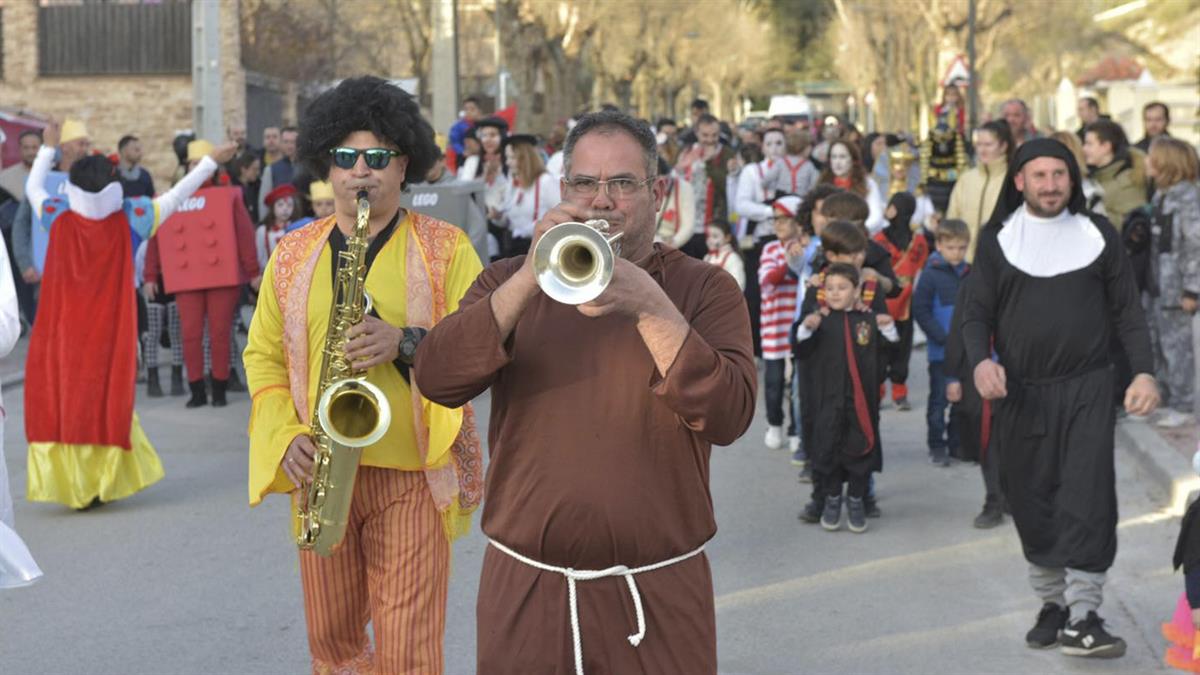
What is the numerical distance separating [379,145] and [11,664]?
117 inches

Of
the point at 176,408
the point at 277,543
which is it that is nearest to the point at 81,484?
the point at 277,543

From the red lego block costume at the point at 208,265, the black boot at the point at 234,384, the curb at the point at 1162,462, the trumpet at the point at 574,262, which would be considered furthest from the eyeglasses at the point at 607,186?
the black boot at the point at 234,384

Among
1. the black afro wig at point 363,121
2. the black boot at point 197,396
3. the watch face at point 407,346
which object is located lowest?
the black boot at point 197,396

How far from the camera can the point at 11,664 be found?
6797mm

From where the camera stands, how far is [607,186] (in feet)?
12.0

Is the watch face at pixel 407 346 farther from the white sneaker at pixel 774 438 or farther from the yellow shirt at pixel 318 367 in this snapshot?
the white sneaker at pixel 774 438

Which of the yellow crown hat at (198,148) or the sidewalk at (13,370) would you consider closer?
the yellow crown hat at (198,148)

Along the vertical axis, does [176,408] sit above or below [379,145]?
below

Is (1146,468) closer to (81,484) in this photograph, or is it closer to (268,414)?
(81,484)

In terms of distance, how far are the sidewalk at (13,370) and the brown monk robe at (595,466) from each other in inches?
435

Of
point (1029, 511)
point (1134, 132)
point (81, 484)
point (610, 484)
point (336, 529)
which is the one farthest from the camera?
point (1134, 132)

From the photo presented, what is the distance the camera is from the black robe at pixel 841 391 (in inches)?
353

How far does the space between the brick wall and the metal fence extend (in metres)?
0.22

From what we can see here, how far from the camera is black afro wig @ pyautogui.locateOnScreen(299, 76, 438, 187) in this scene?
4.98 metres
